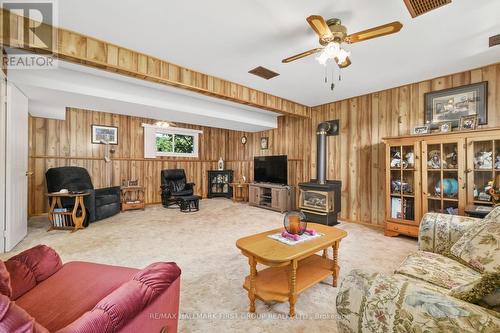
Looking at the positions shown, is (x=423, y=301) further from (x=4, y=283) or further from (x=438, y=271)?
(x=4, y=283)

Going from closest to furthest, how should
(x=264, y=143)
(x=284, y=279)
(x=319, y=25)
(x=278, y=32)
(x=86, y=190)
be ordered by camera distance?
(x=319, y=25)
(x=284, y=279)
(x=278, y=32)
(x=86, y=190)
(x=264, y=143)

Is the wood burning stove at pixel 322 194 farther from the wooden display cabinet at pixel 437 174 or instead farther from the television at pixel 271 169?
the television at pixel 271 169

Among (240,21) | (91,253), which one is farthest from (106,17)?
(91,253)

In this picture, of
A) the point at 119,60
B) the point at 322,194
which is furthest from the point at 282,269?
the point at 119,60

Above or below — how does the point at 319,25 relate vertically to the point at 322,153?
above

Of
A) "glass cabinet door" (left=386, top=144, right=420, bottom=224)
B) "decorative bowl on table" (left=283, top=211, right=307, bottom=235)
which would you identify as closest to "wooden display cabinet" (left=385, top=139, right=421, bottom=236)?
"glass cabinet door" (left=386, top=144, right=420, bottom=224)

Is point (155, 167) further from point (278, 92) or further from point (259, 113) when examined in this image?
point (278, 92)

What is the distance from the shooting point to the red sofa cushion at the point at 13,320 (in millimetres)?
580

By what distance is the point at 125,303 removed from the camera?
2.77 ft

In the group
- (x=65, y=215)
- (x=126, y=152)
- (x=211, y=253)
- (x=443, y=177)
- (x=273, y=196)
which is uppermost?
(x=126, y=152)

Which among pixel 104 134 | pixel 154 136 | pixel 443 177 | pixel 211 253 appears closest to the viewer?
pixel 211 253

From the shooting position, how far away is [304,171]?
536cm

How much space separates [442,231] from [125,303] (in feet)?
7.83

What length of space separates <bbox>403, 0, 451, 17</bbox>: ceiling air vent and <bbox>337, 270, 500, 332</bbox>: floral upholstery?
2074 millimetres
